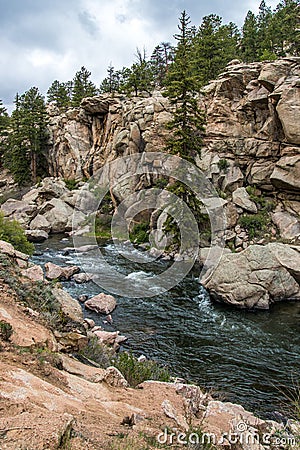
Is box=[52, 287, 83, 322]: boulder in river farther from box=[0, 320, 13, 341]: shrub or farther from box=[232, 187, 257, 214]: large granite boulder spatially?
box=[232, 187, 257, 214]: large granite boulder

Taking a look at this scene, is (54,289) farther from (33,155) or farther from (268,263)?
(33,155)

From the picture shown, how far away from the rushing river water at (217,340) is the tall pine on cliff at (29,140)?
108 ft

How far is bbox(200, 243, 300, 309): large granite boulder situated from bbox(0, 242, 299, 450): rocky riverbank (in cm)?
730

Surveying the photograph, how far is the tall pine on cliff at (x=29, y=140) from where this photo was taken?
140 ft

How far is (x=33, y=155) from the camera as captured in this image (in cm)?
4475

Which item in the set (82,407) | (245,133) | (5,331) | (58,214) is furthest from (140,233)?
(82,407)

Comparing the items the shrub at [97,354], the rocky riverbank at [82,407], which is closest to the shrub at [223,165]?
the shrub at [97,354]

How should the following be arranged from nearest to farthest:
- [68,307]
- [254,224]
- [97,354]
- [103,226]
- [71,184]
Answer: [97,354] < [68,307] < [254,224] < [103,226] < [71,184]

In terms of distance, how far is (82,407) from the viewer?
437 centimetres

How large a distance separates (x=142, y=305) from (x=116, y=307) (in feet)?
3.90

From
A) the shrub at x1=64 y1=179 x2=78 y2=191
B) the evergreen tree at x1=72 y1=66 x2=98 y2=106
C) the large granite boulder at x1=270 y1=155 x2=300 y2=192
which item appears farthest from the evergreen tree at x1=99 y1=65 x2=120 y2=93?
the large granite boulder at x1=270 y1=155 x2=300 y2=192

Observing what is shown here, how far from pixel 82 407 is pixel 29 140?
45561 millimetres

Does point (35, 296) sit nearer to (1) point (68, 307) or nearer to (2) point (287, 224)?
(1) point (68, 307)

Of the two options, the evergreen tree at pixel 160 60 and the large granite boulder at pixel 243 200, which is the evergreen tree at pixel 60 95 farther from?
the large granite boulder at pixel 243 200
